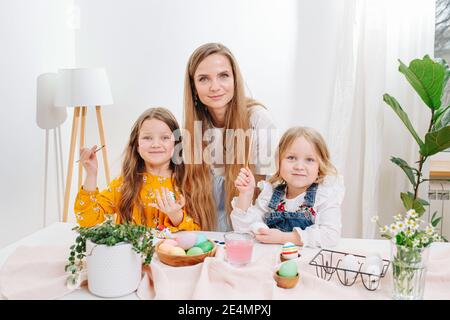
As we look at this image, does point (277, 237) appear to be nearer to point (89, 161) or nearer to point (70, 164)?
point (89, 161)

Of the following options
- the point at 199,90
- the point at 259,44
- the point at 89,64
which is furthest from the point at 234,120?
the point at 89,64

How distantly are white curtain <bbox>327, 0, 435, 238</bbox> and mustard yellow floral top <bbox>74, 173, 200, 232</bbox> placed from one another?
1.37m

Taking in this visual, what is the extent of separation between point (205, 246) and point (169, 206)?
428 millimetres

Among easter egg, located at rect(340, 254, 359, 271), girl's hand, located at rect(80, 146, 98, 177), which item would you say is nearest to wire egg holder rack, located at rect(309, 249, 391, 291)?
easter egg, located at rect(340, 254, 359, 271)

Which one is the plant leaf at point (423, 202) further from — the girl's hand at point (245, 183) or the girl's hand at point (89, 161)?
the girl's hand at point (89, 161)

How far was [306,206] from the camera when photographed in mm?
1629

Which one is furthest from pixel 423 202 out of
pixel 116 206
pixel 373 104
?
pixel 116 206

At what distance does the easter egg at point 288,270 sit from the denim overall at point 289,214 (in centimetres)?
43

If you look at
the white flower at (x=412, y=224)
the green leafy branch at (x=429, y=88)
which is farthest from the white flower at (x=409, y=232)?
the green leafy branch at (x=429, y=88)

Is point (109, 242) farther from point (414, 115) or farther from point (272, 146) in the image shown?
point (414, 115)

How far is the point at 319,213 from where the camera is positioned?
5.29 feet

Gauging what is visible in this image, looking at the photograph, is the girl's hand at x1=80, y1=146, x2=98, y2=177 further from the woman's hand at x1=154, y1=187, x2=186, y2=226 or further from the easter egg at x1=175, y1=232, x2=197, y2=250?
the easter egg at x1=175, y1=232, x2=197, y2=250

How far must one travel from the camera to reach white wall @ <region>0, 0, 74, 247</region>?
2307 millimetres

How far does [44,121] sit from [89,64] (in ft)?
1.89
